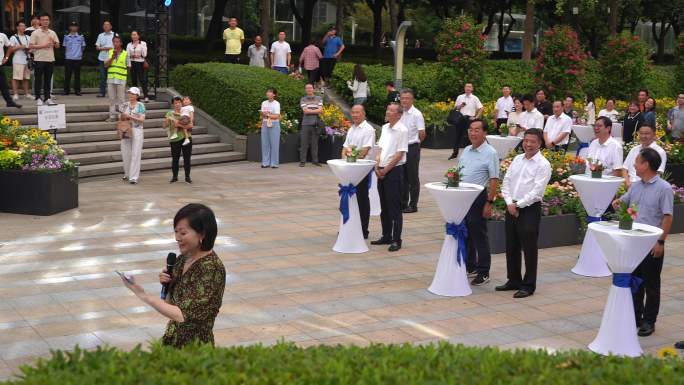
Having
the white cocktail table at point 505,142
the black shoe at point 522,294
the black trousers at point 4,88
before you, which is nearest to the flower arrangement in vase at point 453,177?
the black shoe at point 522,294

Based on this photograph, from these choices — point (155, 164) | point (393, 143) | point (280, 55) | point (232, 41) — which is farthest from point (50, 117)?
point (232, 41)

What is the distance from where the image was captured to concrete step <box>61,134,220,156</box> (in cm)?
1920

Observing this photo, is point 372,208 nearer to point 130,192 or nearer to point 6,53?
point 130,192

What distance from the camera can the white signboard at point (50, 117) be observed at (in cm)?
1634

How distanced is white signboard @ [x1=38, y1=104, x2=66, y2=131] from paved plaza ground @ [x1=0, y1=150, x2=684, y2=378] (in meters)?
1.56

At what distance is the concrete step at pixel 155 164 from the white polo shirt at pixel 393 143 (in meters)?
7.59

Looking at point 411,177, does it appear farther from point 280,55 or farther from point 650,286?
point 280,55

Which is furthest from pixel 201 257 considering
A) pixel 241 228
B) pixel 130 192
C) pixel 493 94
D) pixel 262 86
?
pixel 493 94

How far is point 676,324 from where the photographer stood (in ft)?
30.9

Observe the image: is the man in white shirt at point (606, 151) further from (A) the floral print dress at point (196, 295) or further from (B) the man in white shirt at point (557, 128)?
(A) the floral print dress at point (196, 295)

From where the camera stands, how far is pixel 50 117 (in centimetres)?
1652

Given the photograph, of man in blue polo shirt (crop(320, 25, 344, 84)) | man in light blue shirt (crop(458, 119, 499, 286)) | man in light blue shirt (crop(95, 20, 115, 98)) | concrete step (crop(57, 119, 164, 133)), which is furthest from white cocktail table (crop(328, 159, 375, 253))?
man in blue polo shirt (crop(320, 25, 344, 84))

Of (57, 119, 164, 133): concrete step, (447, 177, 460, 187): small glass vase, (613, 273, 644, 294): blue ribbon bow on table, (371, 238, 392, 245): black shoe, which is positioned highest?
(447, 177, 460, 187): small glass vase

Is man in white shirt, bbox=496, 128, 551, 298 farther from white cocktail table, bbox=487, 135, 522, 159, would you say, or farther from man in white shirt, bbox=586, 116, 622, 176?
white cocktail table, bbox=487, 135, 522, 159
